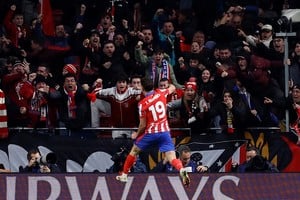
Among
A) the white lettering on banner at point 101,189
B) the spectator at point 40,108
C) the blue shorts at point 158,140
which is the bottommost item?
the white lettering on banner at point 101,189

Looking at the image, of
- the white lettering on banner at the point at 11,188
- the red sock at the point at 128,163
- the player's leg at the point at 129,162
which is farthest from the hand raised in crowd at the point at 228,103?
the white lettering on banner at the point at 11,188

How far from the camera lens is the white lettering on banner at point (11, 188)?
19.8 meters

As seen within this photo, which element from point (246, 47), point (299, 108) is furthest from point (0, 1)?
point (299, 108)

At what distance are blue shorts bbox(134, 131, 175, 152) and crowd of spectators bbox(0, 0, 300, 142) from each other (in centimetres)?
127

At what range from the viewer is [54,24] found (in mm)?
25656

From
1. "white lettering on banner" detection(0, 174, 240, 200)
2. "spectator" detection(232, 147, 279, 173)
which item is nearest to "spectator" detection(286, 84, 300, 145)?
"spectator" detection(232, 147, 279, 173)

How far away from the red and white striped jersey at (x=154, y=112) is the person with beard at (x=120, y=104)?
5.58 feet

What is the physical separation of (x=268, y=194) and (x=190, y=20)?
22.0 feet

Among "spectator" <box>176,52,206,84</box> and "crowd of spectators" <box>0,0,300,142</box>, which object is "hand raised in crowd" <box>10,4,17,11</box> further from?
"spectator" <box>176,52,206,84</box>

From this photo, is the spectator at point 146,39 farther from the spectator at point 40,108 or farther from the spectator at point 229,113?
the spectator at point 229,113

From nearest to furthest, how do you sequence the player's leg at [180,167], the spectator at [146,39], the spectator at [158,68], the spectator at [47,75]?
the player's leg at [180,167] < the spectator at [47,75] < the spectator at [158,68] < the spectator at [146,39]

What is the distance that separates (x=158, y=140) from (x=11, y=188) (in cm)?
225

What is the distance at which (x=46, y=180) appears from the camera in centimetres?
1991

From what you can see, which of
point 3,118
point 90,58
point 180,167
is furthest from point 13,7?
point 180,167
